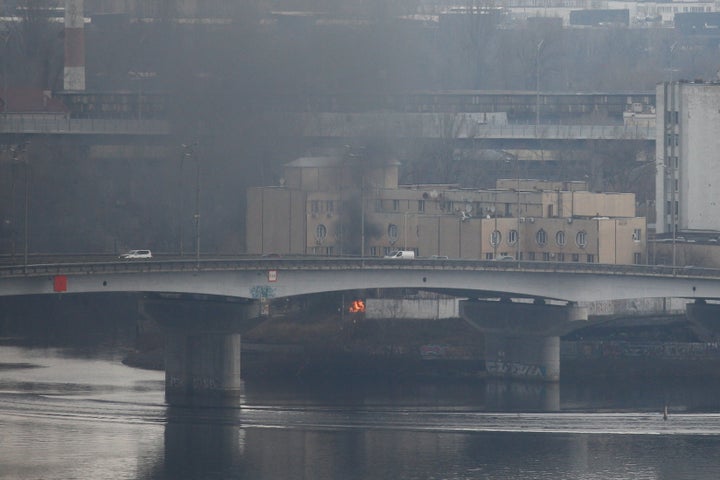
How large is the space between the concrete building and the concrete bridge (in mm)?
11201

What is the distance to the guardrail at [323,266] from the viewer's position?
51812mm

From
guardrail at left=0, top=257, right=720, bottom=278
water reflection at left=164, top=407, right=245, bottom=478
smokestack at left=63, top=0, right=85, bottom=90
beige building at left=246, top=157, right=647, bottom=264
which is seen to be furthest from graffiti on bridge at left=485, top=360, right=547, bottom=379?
smokestack at left=63, top=0, right=85, bottom=90

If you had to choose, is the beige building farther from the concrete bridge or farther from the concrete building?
the concrete bridge

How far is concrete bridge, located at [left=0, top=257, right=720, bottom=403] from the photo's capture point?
174 ft

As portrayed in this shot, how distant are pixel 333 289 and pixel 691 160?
20302 mm

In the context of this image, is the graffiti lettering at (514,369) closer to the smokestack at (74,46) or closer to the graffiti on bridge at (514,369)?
the graffiti on bridge at (514,369)

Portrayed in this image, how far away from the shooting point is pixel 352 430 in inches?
2000

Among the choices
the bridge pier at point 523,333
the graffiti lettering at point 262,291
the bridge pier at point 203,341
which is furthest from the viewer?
the bridge pier at point 523,333

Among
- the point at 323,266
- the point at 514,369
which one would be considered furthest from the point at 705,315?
the point at 323,266

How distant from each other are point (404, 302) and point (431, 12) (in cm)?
5359

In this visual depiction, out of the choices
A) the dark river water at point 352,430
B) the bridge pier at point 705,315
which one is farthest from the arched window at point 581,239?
the dark river water at point 352,430

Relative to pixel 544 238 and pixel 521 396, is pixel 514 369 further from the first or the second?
pixel 544 238

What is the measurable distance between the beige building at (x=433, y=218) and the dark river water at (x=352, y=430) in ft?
32.4

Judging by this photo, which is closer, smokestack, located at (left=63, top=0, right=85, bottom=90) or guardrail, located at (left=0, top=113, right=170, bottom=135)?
guardrail, located at (left=0, top=113, right=170, bottom=135)
